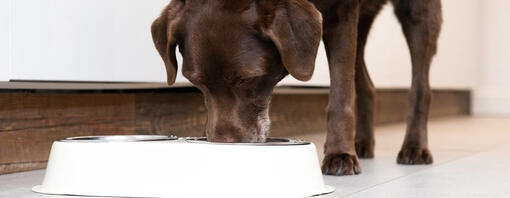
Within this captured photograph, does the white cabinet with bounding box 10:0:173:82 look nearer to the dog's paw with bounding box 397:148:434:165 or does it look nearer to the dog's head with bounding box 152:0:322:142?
the dog's head with bounding box 152:0:322:142

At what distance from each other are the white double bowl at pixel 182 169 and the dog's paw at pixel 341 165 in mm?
492

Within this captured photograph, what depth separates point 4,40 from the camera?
2.04 metres

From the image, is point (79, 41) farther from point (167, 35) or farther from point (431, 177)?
point (431, 177)

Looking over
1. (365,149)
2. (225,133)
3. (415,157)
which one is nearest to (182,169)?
(225,133)

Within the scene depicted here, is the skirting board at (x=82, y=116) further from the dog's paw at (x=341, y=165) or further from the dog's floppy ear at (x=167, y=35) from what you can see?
the dog's paw at (x=341, y=165)

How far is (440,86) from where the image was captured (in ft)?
20.2

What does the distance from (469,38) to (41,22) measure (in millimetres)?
5630

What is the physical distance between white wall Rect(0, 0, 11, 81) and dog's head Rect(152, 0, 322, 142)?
41 centimetres

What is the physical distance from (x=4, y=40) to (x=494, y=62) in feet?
20.3

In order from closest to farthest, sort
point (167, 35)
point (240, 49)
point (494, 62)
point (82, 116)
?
point (240, 49), point (167, 35), point (82, 116), point (494, 62)

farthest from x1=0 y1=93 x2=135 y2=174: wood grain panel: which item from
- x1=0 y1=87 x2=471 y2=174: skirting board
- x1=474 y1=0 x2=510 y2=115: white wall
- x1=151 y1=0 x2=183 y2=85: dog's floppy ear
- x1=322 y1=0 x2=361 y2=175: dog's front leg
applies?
x1=474 y1=0 x2=510 y2=115: white wall

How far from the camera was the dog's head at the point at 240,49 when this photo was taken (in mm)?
1998

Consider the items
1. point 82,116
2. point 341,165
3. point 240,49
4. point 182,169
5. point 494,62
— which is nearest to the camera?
point 182,169

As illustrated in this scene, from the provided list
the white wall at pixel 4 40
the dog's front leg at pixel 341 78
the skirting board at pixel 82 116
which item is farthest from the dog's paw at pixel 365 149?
the white wall at pixel 4 40
